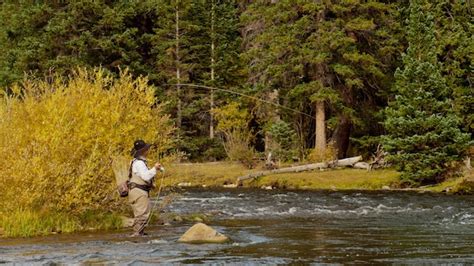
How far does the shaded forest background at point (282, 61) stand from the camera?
107 ft

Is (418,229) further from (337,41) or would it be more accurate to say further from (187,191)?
(337,41)

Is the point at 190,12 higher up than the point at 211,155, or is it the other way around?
the point at 190,12

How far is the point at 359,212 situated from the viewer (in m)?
21.3

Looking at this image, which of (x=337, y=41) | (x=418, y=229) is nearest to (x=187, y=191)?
(x=337, y=41)

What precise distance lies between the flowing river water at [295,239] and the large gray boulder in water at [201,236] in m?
0.26

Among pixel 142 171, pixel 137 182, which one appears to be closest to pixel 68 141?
pixel 137 182

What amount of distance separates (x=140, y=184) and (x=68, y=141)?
1.97 m

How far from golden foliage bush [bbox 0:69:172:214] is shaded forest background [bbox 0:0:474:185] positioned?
462 centimetres

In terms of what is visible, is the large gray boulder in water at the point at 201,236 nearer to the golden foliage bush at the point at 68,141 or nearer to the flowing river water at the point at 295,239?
the flowing river water at the point at 295,239

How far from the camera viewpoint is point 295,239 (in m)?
14.8

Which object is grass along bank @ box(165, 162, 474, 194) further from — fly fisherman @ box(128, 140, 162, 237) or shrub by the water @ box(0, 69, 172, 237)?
fly fisherman @ box(128, 140, 162, 237)

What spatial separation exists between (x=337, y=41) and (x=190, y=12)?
15.4m

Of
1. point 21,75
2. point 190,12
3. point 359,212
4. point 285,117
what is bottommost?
point 359,212

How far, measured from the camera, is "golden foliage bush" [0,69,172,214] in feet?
48.9
